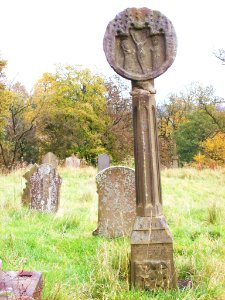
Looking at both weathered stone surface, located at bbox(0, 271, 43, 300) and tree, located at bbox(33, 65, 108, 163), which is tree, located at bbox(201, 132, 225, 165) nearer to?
tree, located at bbox(33, 65, 108, 163)

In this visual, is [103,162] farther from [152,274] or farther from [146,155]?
[152,274]

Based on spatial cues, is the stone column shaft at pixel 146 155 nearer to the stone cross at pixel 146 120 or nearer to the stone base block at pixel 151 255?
the stone cross at pixel 146 120

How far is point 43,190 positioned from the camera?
380 inches

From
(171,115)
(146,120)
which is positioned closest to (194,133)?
(171,115)

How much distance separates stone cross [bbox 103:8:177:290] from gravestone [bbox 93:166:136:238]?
8.97 ft

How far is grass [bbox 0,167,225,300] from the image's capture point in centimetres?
422

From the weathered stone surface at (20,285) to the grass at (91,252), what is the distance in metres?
0.16

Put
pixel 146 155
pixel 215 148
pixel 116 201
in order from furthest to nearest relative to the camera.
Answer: pixel 215 148 → pixel 116 201 → pixel 146 155

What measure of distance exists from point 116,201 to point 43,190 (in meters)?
2.75

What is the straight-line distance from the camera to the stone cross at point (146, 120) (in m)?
4.52

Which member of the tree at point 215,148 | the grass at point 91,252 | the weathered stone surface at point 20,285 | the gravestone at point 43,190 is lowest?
the grass at point 91,252

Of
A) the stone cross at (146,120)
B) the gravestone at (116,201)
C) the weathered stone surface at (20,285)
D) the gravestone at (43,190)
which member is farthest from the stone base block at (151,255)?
the gravestone at (43,190)

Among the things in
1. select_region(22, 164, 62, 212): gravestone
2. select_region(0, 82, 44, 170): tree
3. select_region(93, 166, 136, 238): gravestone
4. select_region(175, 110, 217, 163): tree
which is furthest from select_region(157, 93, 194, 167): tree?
select_region(93, 166, 136, 238): gravestone

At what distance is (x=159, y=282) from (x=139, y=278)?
0.21 m
